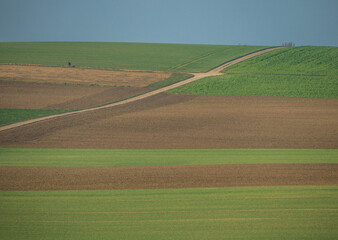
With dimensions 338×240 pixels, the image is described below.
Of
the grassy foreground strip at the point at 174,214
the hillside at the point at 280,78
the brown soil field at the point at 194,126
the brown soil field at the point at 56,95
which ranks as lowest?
the grassy foreground strip at the point at 174,214

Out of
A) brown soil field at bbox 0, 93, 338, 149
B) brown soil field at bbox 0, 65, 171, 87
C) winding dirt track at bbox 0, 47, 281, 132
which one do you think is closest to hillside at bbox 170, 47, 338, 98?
winding dirt track at bbox 0, 47, 281, 132

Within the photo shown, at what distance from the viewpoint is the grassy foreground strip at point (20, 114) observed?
29344mm

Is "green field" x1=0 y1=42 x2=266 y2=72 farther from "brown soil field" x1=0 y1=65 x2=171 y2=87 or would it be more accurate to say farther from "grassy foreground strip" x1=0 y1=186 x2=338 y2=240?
"grassy foreground strip" x1=0 y1=186 x2=338 y2=240

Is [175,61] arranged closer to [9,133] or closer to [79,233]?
[9,133]

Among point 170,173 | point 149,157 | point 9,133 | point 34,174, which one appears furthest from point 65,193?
point 9,133

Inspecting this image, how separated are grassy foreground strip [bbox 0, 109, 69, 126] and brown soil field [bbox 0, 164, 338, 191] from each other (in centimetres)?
1162

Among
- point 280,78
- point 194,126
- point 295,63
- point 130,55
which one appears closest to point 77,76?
point 130,55

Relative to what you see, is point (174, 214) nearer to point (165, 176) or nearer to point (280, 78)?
point (165, 176)

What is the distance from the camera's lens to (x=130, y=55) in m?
63.0

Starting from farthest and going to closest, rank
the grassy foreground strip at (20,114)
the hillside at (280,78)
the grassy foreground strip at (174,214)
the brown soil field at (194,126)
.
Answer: the hillside at (280,78) → the grassy foreground strip at (20,114) → the brown soil field at (194,126) → the grassy foreground strip at (174,214)

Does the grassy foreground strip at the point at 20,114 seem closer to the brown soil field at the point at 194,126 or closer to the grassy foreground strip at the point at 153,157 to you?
the brown soil field at the point at 194,126

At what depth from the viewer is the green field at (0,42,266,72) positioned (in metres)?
54.7

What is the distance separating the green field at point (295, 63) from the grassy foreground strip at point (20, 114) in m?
25.9

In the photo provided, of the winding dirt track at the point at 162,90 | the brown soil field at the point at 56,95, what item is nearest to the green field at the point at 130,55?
the winding dirt track at the point at 162,90
